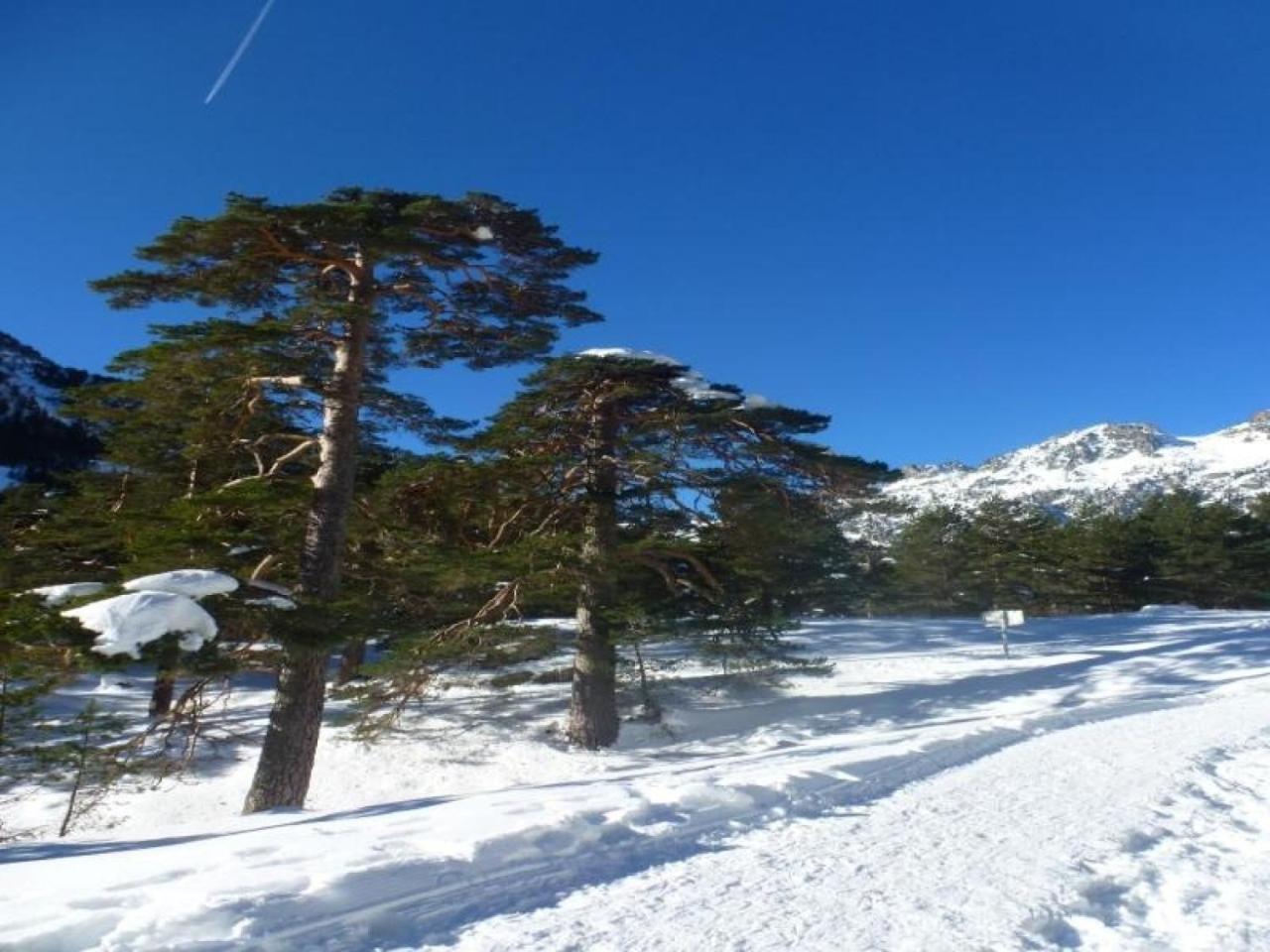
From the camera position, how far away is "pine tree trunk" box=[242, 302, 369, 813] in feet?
29.8

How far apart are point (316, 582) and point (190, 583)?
2301 millimetres

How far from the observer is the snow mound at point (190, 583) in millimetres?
7262

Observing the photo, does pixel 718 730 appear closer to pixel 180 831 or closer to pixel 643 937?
pixel 180 831

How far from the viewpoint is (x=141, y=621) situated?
6.53 m

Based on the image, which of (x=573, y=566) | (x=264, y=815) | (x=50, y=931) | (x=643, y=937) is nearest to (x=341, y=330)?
(x=573, y=566)

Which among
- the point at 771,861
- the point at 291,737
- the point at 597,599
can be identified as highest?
the point at 597,599

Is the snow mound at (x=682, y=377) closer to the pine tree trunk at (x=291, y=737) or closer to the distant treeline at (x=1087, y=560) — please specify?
the pine tree trunk at (x=291, y=737)

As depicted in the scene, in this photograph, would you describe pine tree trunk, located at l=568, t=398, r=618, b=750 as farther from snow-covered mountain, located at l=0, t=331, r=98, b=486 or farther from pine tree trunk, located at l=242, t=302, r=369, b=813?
snow-covered mountain, located at l=0, t=331, r=98, b=486

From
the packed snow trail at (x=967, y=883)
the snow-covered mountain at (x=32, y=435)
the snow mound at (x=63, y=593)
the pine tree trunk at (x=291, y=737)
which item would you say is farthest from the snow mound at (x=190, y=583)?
the snow-covered mountain at (x=32, y=435)

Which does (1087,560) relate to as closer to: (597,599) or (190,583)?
(597,599)

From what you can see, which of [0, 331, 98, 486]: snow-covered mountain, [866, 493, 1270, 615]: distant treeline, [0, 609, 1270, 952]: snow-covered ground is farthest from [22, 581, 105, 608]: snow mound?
[0, 331, 98, 486]: snow-covered mountain

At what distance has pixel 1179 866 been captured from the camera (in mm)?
4527

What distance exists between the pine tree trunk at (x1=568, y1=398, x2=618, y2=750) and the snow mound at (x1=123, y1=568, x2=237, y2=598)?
649cm

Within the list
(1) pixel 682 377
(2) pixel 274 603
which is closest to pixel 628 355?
(1) pixel 682 377
